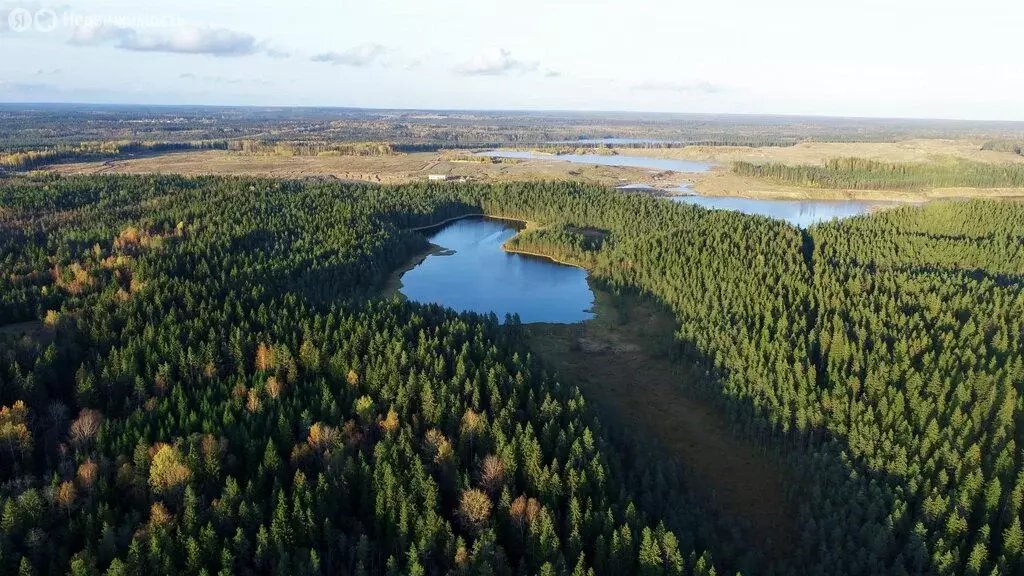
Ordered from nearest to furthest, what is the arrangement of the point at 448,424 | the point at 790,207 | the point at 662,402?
the point at 448,424, the point at 662,402, the point at 790,207

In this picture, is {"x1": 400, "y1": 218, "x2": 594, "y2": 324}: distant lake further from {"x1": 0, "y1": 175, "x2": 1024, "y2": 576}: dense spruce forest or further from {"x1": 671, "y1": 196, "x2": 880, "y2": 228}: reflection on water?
{"x1": 671, "y1": 196, "x2": 880, "y2": 228}: reflection on water

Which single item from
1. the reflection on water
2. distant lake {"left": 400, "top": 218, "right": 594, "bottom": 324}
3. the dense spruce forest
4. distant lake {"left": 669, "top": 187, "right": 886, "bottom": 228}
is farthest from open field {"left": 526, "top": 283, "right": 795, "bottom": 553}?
the reflection on water

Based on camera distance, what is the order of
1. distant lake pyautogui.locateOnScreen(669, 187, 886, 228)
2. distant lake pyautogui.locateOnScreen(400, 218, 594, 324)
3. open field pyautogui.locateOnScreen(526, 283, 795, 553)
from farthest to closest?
distant lake pyautogui.locateOnScreen(669, 187, 886, 228), distant lake pyautogui.locateOnScreen(400, 218, 594, 324), open field pyautogui.locateOnScreen(526, 283, 795, 553)

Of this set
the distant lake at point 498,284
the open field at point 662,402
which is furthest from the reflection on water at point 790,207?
the open field at point 662,402

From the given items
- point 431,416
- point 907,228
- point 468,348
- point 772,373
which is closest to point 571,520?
point 431,416

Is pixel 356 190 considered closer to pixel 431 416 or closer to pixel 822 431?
pixel 431 416

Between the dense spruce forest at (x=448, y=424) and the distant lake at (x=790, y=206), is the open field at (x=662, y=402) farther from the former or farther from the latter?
the distant lake at (x=790, y=206)

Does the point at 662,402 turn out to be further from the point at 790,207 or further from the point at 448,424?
the point at 790,207

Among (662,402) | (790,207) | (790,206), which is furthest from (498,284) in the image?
(790,206)
